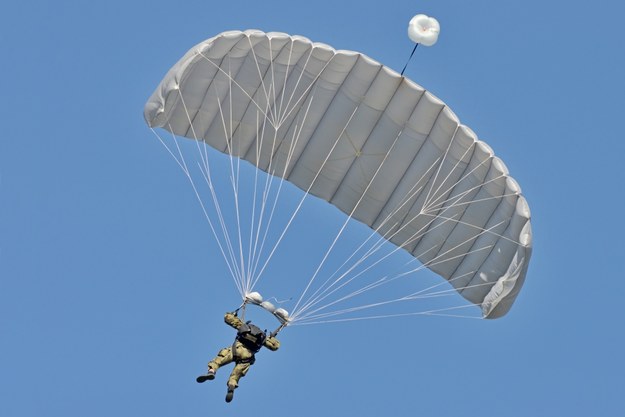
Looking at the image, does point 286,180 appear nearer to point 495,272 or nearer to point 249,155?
point 249,155

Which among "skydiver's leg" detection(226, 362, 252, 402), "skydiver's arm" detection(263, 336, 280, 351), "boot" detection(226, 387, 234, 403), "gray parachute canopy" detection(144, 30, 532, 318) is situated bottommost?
"boot" detection(226, 387, 234, 403)

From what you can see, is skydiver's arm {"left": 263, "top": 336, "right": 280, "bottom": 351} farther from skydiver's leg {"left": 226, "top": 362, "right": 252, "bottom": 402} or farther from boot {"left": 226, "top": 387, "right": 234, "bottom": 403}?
boot {"left": 226, "top": 387, "right": 234, "bottom": 403}

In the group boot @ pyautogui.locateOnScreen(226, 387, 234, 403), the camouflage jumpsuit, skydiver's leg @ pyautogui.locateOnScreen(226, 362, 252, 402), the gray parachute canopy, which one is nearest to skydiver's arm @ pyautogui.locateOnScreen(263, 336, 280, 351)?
the camouflage jumpsuit

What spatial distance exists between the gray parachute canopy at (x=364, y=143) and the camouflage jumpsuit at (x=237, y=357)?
12.0ft

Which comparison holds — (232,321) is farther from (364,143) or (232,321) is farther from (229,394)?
(364,143)

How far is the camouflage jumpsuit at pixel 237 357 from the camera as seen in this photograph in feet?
86.4

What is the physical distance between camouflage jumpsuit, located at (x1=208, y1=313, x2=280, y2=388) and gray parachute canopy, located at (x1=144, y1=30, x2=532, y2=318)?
12.0 feet

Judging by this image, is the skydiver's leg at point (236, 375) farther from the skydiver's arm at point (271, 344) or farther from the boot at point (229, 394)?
the skydiver's arm at point (271, 344)

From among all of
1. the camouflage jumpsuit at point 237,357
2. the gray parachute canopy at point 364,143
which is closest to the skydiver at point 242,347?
the camouflage jumpsuit at point 237,357

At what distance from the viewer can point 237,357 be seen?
87.2 ft

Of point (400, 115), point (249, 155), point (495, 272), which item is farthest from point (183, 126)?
point (495, 272)

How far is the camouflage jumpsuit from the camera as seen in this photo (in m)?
26.3

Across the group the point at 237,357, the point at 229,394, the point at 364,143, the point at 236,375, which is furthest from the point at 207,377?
the point at 364,143

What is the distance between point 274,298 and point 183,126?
4185 mm
